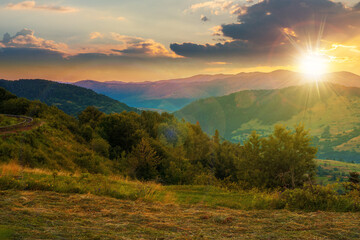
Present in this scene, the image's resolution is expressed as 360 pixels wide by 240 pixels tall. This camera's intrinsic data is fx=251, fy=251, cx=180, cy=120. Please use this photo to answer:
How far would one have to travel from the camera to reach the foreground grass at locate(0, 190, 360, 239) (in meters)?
5.76

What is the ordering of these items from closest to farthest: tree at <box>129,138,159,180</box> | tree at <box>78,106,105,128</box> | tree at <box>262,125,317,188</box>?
tree at <box>262,125,317,188</box>, tree at <box>129,138,159,180</box>, tree at <box>78,106,105,128</box>

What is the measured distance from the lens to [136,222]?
7.00m

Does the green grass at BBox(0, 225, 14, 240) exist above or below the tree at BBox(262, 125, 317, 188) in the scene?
above

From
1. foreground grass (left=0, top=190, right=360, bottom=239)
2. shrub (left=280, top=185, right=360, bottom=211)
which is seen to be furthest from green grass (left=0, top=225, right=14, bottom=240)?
shrub (left=280, top=185, right=360, bottom=211)

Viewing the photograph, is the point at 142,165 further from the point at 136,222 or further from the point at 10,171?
the point at 136,222

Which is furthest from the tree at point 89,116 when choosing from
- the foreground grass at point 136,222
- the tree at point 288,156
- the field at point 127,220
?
the foreground grass at point 136,222

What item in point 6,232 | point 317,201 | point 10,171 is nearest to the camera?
point 6,232

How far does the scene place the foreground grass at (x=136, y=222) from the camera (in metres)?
5.76

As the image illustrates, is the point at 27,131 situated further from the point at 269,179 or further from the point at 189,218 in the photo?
the point at 269,179

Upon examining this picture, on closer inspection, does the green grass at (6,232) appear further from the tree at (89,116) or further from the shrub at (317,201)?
the tree at (89,116)

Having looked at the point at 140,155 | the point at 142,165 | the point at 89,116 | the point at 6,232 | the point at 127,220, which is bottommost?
the point at 142,165

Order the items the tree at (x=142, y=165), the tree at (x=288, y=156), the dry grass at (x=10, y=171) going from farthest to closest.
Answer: the tree at (x=142, y=165)
the tree at (x=288, y=156)
the dry grass at (x=10, y=171)

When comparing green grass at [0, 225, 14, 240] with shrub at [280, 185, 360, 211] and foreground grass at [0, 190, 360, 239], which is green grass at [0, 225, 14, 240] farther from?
shrub at [280, 185, 360, 211]

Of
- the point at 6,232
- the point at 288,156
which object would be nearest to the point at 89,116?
the point at 288,156
